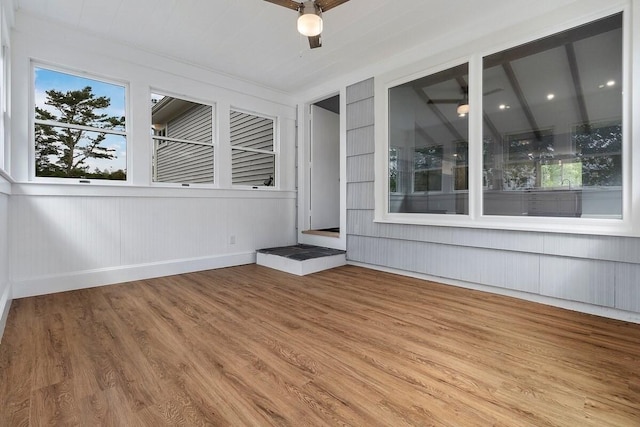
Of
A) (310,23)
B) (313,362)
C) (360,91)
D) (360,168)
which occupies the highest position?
(360,91)

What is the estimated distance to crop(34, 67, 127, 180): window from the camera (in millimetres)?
3250

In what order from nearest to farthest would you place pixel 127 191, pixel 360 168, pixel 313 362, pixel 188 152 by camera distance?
pixel 313 362
pixel 127 191
pixel 188 152
pixel 360 168

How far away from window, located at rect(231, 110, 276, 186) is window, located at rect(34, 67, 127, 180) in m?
1.50

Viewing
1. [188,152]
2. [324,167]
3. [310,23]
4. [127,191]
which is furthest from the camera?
[324,167]

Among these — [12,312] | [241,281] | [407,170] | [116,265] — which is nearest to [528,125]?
[407,170]

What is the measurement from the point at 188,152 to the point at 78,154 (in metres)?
1.24

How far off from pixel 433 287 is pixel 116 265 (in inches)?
146

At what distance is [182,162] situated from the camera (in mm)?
4250

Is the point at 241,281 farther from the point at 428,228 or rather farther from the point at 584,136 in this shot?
the point at 584,136

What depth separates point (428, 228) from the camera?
3.70m

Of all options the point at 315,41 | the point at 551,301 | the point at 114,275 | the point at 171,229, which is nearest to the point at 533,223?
the point at 551,301

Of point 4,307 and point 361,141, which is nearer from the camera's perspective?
point 4,307

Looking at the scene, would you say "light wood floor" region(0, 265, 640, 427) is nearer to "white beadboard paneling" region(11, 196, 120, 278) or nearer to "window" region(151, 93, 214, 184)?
"white beadboard paneling" region(11, 196, 120, 278)

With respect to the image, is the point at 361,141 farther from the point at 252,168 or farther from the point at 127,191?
the point at 127,191
